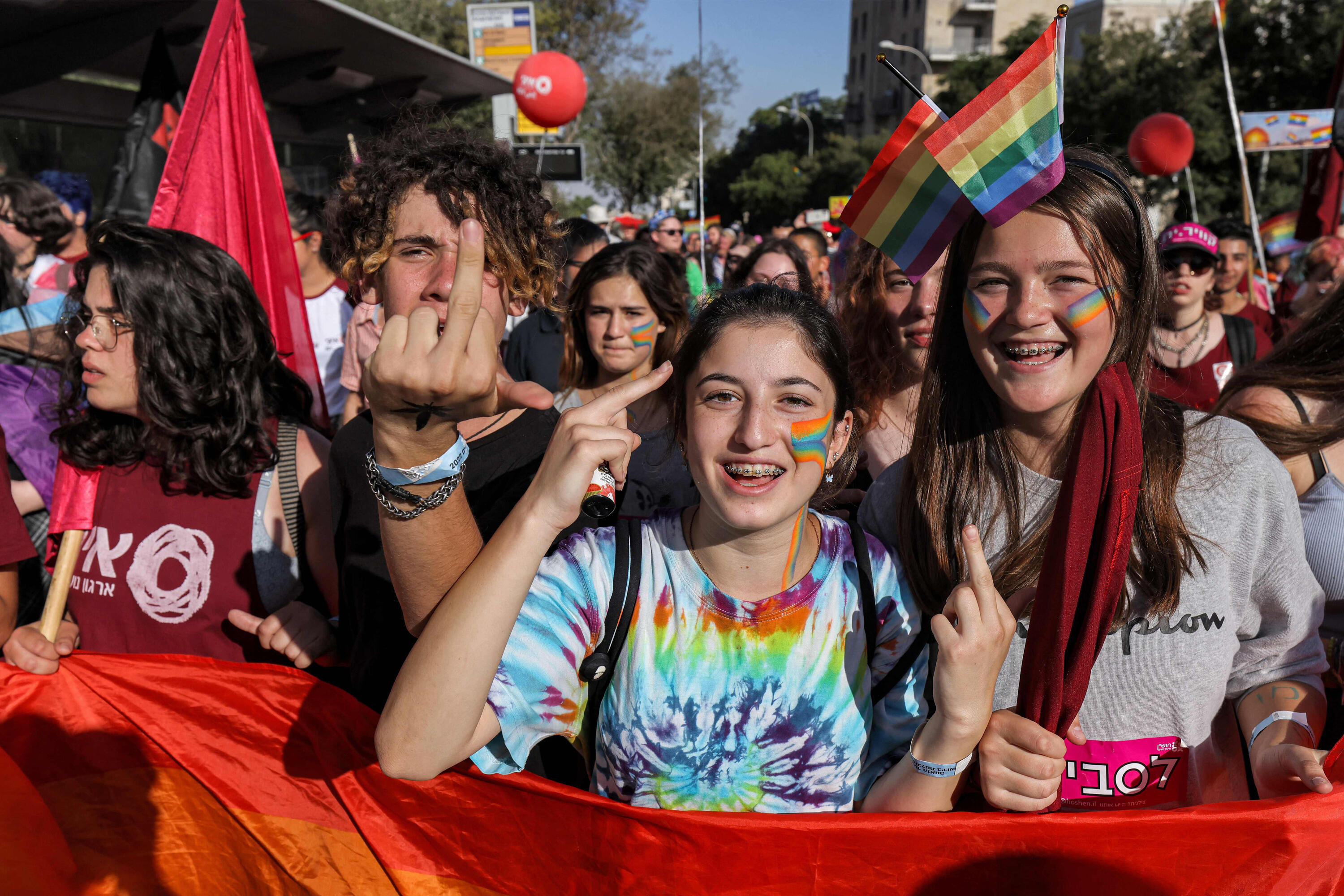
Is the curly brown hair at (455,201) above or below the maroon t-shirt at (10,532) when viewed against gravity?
above

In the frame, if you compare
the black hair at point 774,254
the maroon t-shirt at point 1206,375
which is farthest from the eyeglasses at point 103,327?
the maroon t-shirt at point 1206,375

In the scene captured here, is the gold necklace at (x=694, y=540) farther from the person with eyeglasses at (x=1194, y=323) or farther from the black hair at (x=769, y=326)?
the person with eyeglasses at (x=1194, y=323)

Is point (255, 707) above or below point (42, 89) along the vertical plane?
below

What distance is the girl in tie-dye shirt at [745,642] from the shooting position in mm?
1452

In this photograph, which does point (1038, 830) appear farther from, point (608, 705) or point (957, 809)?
point (608, 705)

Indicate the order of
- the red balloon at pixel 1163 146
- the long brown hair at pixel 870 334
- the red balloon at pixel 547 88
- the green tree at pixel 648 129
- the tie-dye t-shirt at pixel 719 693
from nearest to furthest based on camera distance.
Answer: the tie-dye t-shirt at pixel 719 693 < the long brown hair at pixel 870 334 < the red balloon at pixel 1163 146 < the red balloon at pixel 547 88 < the green tree at pixel 648 129

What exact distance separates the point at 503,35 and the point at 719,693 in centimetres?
1658

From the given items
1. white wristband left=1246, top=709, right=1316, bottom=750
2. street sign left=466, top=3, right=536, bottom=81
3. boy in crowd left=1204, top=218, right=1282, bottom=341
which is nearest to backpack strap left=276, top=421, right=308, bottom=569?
white wristband left=1246, top=709, right=1316, bottom=750

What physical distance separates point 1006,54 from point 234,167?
155 feet

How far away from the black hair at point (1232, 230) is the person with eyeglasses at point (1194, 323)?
92.4 inches

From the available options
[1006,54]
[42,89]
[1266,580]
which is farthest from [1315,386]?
[1006,54]

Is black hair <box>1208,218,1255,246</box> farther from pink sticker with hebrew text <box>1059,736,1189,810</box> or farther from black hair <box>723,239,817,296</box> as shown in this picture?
Answer: pink sticker with hebrew text <box>1059,736,1189,810</box>

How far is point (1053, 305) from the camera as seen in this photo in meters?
1.73

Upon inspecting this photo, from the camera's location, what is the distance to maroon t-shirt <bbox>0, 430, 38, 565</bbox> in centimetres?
218
